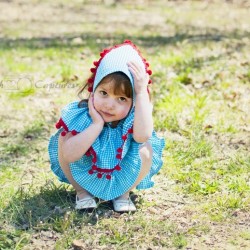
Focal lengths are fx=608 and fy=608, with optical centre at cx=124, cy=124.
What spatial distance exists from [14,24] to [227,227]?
246 inches

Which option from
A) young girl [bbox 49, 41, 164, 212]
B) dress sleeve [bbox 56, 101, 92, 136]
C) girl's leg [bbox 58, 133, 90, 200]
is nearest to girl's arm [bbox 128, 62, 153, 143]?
young girl [bbox 49, 41, 164, 212]

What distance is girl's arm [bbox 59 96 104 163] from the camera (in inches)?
121

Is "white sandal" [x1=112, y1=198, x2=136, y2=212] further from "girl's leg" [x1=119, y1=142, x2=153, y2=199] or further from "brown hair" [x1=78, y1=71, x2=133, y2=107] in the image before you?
"brown hair" [x1=78, y1=71, x2=133, y2=107]

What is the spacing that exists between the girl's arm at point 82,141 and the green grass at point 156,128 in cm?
30

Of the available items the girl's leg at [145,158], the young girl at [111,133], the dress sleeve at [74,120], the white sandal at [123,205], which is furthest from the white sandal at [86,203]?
the dress sleeve at [74,120]

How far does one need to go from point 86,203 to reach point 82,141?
1.15 ft

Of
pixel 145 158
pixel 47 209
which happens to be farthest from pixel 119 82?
pixel 47 209

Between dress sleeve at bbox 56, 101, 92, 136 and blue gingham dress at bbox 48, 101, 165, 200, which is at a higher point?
dress sleeve at bbox 56, 101, 92, 136

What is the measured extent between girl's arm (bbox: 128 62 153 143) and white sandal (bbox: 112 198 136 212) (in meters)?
0.38

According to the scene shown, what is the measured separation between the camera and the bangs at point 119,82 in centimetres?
304

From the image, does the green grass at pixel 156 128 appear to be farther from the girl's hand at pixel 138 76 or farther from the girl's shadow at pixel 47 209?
the girl's hand at pixel 138 76

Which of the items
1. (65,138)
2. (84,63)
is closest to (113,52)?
(65,138)

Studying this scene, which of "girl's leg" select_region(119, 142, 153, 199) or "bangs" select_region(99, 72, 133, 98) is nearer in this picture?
"bangs" select_region(99, 72, 133, 98)

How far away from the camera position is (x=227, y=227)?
123 inches
